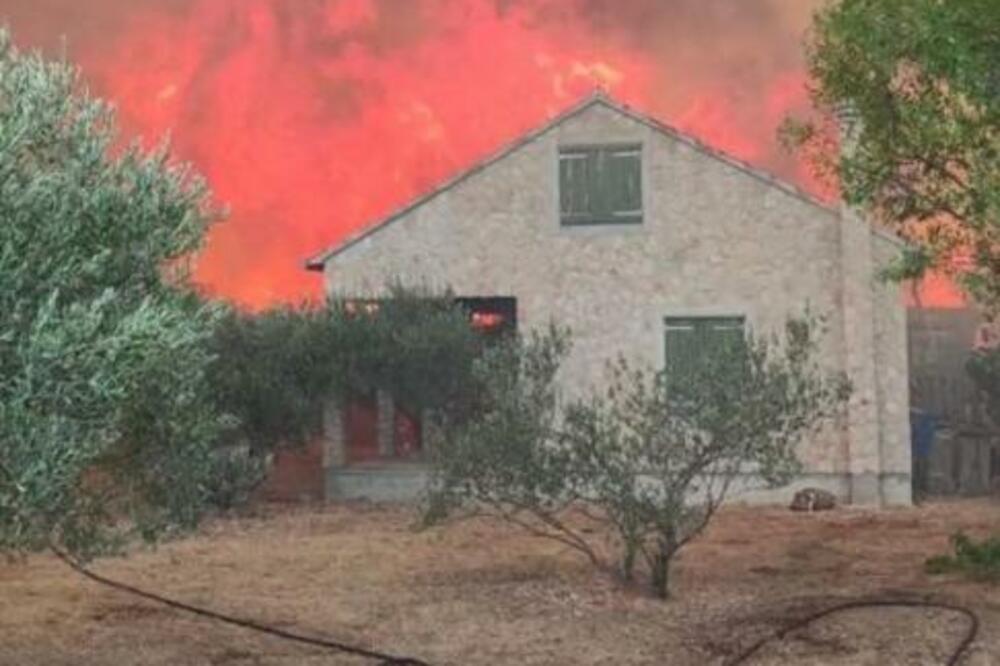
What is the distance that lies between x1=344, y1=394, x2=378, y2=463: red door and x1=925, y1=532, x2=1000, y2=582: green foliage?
13320 mm

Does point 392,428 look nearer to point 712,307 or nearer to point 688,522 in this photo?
point 712,307

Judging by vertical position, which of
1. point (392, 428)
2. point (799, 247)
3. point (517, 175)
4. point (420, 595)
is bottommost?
point (420, 595)

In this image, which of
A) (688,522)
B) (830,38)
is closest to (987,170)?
(830,38)

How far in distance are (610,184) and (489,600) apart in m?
12.6

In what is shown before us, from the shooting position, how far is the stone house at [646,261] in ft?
82.8

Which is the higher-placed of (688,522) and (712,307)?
(712,307)

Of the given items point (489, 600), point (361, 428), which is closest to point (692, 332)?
point (361, 428)

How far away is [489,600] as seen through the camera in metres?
15.3

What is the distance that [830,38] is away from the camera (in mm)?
15320

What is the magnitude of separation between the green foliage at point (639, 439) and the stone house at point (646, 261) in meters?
10.3

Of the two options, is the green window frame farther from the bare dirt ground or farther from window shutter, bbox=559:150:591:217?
the bare dirt ground

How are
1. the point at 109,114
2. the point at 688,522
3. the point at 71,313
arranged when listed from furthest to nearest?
the point at 688,522 → the point at 109,114 → the point at 71,313

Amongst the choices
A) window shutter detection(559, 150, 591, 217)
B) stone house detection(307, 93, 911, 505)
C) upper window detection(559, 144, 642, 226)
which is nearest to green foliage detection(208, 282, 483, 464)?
stone house detection(307, 93, 911, 505)

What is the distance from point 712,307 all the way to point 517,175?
4.68 metres
